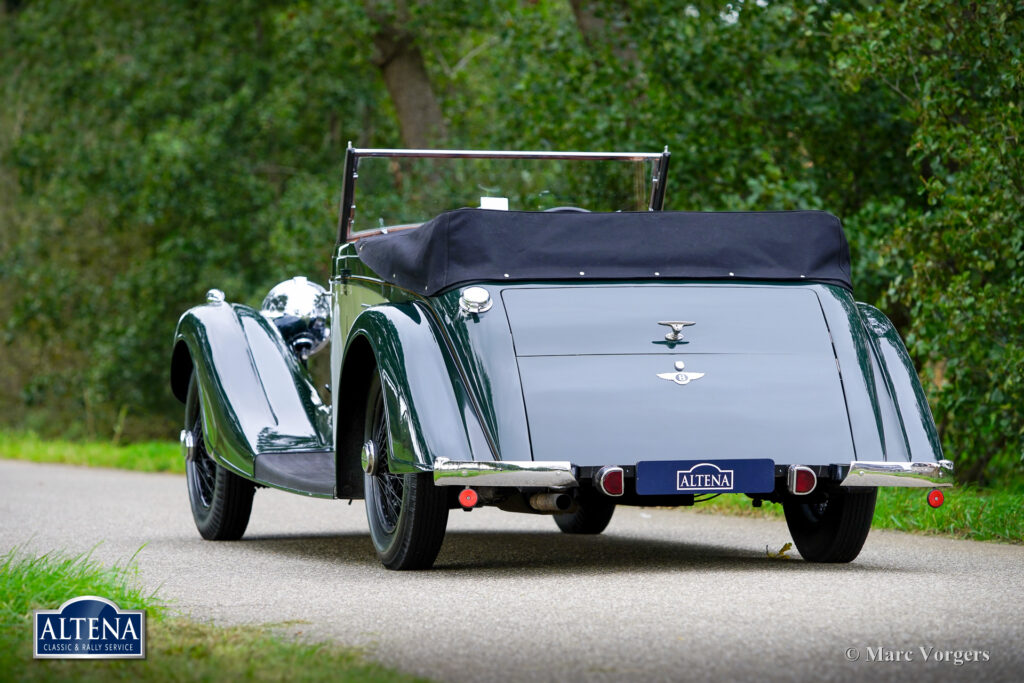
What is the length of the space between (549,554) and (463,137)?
14.5m

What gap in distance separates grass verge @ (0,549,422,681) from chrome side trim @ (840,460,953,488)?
2.30 m

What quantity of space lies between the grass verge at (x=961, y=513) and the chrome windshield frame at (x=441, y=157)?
7.10 ft

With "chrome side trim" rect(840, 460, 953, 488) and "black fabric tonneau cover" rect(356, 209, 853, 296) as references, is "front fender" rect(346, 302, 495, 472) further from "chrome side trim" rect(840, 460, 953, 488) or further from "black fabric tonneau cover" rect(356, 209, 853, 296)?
"chrome side trim" rect(840, 460, 953, 488)

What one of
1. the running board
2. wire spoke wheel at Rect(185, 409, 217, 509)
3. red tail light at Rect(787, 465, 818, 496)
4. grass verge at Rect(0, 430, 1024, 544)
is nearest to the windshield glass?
the running board

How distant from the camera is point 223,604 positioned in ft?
16.5

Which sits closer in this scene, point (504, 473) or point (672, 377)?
point (504, 473)

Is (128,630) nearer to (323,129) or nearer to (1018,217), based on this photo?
(1018,217)

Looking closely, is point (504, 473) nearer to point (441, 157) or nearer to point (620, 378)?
point (620, 378)

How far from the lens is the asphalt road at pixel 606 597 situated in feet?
12.6

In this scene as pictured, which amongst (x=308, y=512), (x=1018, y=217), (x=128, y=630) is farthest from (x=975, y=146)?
(x=128, y=630)

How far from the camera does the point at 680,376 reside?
5.65m

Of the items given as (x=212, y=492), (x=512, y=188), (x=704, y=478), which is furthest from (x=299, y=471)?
(x=704, y=478)

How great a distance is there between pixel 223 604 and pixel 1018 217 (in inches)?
196

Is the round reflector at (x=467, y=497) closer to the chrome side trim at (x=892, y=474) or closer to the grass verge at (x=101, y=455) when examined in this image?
the chrome side trim at (x=892, y=474)
